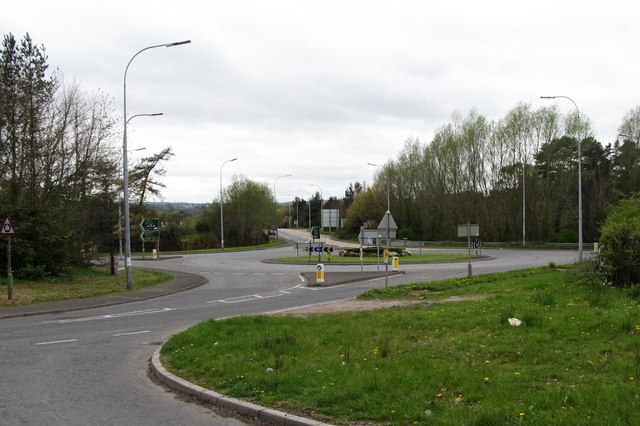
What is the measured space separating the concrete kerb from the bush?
12.0 meters

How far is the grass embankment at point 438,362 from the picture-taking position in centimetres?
536

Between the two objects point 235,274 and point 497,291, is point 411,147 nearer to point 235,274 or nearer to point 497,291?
point 235,274

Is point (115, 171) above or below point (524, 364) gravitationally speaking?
above

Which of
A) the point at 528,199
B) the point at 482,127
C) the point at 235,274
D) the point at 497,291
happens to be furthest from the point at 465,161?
the point at 497,291

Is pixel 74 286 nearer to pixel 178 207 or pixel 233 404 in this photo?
pixel 233 404

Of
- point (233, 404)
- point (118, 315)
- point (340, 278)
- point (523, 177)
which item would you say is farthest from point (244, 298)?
point (523, 177)

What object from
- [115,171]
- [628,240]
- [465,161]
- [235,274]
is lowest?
[235,274]

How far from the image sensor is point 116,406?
6.89m

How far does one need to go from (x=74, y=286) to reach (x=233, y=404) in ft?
66.4

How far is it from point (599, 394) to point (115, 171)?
2835 cm

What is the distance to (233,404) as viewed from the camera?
6469mm

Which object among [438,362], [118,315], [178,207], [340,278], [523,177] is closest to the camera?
[438,362]

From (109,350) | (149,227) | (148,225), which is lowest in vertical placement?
(109,350)

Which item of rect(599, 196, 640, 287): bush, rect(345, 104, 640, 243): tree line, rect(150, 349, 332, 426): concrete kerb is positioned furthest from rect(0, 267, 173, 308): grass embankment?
rect(345, 104, 640, 243): tree line
